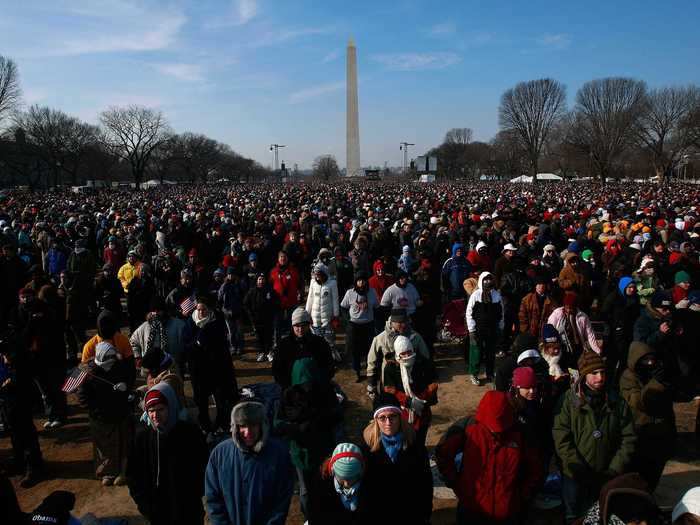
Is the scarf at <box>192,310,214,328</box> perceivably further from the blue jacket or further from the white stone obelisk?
the white stone obelisk

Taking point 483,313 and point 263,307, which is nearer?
point 483,313

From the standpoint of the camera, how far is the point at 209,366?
4746mm

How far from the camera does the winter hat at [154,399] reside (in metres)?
2.72

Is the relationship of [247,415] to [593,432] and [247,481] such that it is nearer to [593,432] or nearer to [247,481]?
[247,481]

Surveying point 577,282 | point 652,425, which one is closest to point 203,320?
point 652,425

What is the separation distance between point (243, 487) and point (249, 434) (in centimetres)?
33

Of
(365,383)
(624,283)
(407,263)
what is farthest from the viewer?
(407,263)

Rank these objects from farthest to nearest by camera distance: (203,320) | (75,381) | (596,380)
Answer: (203,320), (75,381), (596,380)

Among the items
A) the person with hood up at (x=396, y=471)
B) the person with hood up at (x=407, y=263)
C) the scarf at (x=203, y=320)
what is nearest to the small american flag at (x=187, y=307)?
the scarf at (x=203, y=320)

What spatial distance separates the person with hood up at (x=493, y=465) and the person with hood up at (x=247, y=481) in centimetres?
102

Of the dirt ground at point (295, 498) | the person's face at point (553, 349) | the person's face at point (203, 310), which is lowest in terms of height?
the dirt ground at point (295, 498)

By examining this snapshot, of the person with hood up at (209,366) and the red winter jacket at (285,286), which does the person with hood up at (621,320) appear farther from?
the person with hood up at (209,366)

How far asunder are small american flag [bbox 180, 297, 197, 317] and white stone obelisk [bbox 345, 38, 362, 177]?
6698 cm

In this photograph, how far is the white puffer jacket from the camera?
6.32 metres
